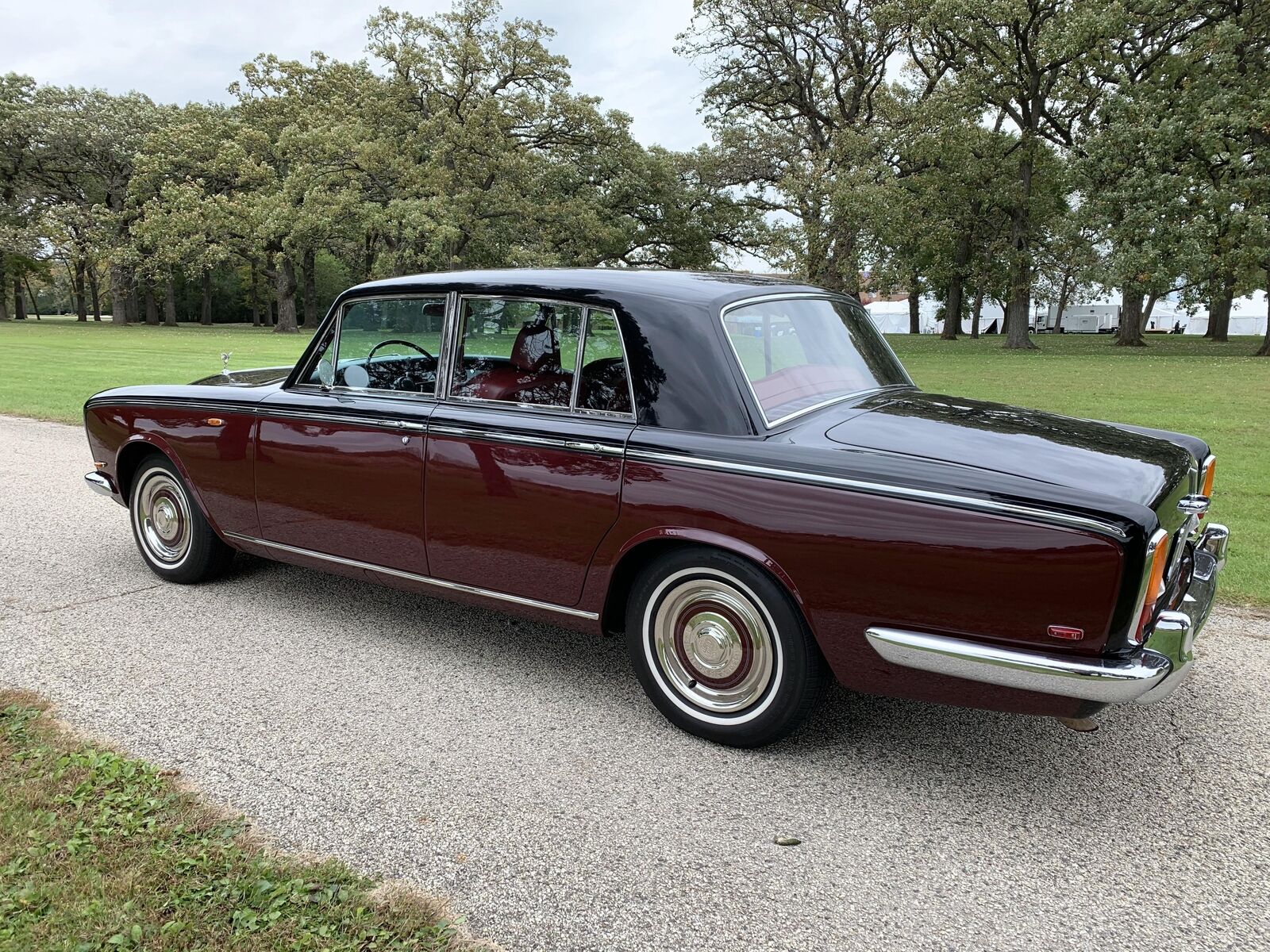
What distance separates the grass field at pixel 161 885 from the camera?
6.95ft

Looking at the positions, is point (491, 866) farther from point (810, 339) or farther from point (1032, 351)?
point (1032, 351)

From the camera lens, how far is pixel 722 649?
3094 mm


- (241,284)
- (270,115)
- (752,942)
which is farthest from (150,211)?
(752,942)

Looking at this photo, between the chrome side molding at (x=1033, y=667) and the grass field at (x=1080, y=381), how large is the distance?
9.17 feet

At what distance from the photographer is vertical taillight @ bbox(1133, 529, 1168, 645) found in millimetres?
2467

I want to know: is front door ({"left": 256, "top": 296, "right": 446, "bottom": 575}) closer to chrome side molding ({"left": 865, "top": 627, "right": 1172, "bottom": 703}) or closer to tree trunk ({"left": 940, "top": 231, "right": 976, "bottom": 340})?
chrome side molding ({"left": 865, "top": 627, "right": 1172, "bottom": 703})

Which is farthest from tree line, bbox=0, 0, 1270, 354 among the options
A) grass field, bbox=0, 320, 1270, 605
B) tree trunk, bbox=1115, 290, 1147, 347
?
grass field, bbox=0, 320, 1270, 605

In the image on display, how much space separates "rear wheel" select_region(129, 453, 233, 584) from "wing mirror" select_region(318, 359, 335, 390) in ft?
3.55

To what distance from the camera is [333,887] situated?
90.7 inches

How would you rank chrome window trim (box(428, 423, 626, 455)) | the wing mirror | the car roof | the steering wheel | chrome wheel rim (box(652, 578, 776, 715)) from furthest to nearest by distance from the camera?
the wing mirror < the steering wheel < the car roof < chrome window trim (box(428, 423, 626, 455)) < chrome wheel rim (box(652, 578, 776, 715))

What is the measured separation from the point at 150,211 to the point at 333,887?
140ft

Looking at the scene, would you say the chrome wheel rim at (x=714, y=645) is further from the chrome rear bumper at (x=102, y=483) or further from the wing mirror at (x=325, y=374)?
the chrome rear bumper at (x=102, y=483)

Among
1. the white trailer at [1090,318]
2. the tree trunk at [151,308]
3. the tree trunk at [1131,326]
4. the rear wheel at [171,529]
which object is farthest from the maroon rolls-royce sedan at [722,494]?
the white trailer at [1090,318]

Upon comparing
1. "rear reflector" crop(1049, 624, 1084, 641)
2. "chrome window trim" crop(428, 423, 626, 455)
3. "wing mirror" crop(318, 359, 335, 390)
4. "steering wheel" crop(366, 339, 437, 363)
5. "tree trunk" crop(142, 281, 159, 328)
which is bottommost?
"rear reflector" crop(1049, 624, 1084, 641)
